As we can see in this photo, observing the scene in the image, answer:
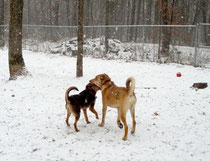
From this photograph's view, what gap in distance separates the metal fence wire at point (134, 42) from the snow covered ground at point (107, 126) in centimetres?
320

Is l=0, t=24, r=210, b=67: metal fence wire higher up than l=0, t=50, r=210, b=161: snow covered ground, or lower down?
higher up

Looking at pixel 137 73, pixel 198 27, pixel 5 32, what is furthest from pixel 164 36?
pixel 5 32

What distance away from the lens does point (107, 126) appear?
17.5ft

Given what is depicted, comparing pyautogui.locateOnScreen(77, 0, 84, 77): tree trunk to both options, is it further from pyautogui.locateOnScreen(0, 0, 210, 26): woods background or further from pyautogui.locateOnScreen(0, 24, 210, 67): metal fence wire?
pyautogui.locateOnScreen(0, 0, 210, 26): woods background

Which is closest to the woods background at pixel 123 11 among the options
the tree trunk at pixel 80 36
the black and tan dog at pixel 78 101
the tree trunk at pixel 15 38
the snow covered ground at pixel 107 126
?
the tree trunk at pixel 80 36

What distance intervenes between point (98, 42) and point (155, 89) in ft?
29.6

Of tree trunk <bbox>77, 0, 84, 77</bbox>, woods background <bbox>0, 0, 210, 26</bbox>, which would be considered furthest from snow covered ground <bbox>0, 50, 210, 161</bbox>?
woods background <bbox>0, 0, 210, 26</bbox>

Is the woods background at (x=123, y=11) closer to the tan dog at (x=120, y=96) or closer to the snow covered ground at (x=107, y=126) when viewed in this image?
the snow covered ground at (x=107, y=126)

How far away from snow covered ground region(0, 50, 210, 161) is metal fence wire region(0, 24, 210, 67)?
10.5 feet

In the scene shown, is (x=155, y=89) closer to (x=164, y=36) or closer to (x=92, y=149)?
(x=92, y=149)

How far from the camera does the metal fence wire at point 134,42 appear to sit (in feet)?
38.9

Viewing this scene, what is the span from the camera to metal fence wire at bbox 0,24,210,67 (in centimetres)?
1187

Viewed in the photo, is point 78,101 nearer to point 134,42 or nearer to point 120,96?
point 120,96

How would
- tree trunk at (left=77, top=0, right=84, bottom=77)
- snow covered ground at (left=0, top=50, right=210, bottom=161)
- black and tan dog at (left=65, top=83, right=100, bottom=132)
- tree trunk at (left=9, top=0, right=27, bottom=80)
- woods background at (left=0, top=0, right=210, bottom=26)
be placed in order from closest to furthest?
snow covered ground at (left=0, top=50, right=210, bottom=161) → black and tan dog at (left=65, top=83, right=100, bottom=132) → tree trunk at (left=77, top=0, right=84, bottom=77) → tree trunk at (left=9, top=0, right=27, bottom=80) → woods background at (left=0, top=0, right=210, bottom=26)
